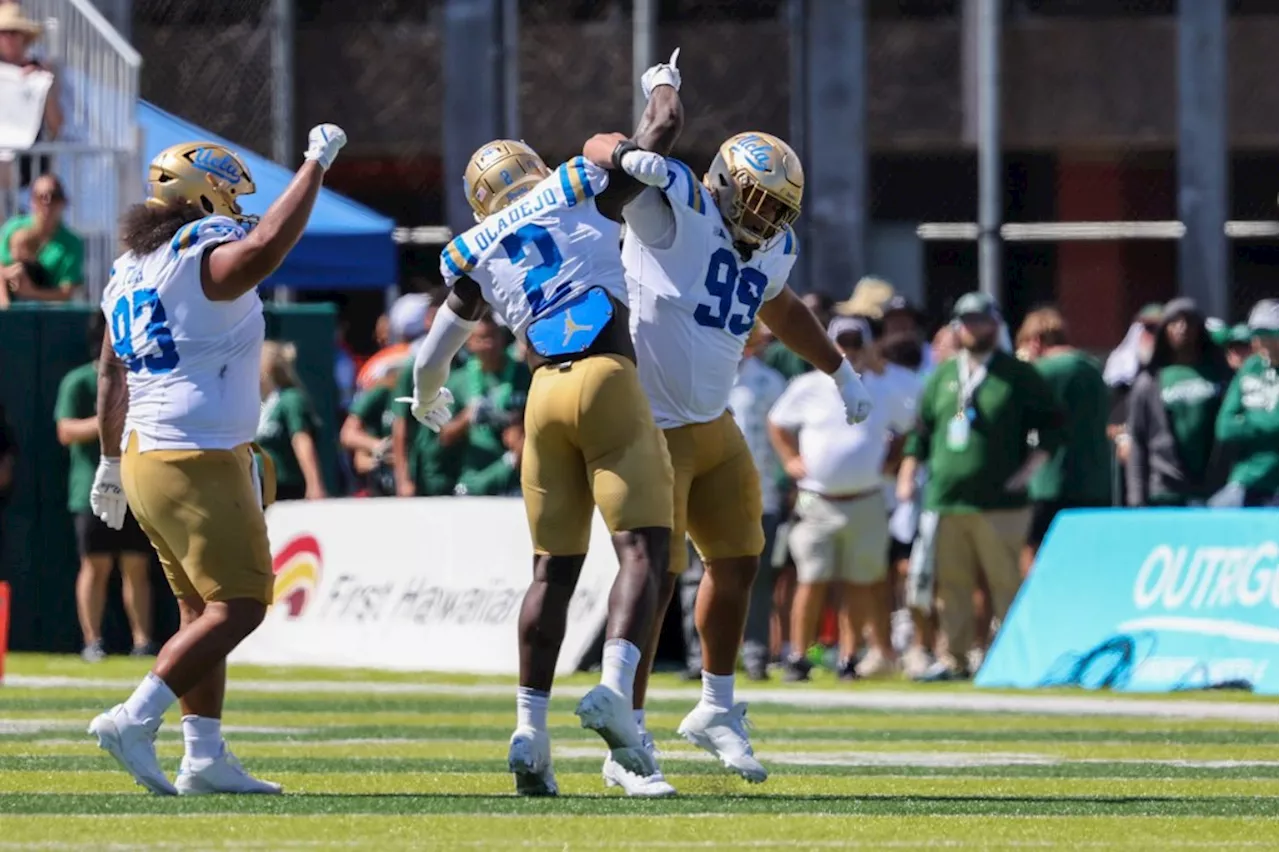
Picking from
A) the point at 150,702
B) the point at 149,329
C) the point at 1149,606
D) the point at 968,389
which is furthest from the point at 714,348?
the point at 968,389

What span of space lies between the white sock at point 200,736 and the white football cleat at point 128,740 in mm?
244

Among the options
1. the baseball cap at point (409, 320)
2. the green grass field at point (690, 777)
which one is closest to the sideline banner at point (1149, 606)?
the green grass field at point (690, 777)

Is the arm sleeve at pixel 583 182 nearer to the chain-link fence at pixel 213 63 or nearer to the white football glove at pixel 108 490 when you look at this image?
the white football glove at pixel 108 490

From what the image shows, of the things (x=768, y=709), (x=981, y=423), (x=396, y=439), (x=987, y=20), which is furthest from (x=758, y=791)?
(x=987, y=20)

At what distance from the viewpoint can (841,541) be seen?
648 inches

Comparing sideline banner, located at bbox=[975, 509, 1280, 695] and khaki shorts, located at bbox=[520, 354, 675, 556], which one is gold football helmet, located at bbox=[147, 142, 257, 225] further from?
sideline banner, located at bbox=[975, 509, 1280, 695]

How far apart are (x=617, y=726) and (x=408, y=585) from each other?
8773 mm

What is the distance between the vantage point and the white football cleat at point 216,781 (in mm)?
8781

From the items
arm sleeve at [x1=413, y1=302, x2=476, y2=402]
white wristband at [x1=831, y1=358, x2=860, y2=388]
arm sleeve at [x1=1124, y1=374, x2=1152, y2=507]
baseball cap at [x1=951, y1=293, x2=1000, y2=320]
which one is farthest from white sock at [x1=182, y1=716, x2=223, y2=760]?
arm sleeve at [x1=1124, y1=374, x2=1152, y2=507]

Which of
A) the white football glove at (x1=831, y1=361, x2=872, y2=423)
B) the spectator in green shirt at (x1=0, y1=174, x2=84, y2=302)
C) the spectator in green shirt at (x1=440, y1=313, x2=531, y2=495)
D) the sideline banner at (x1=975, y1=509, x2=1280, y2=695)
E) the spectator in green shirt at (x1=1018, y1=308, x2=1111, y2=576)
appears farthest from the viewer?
the spectator in green shirt at (x1=0, y1=174, x2=84, y2=302)

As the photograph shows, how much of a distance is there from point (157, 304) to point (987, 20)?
65.1 ft

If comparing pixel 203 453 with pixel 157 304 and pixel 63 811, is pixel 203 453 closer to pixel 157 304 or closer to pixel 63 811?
pixel 157 304

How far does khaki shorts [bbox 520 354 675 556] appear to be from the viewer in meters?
8.56

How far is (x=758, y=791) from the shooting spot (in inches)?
356
